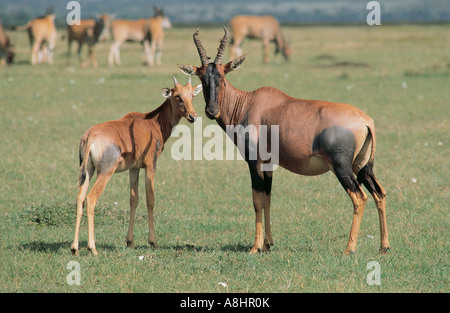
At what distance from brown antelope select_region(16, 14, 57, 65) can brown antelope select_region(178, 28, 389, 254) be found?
2375cm

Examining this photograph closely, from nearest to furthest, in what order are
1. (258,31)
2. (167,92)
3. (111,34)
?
(167,92), (111,34), (258,31)

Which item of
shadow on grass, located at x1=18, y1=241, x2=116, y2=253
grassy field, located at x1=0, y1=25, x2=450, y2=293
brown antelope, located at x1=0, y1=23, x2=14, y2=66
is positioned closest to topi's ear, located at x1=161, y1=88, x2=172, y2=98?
grassy field, located at x1=0, y1=25, x2=450, y2=293

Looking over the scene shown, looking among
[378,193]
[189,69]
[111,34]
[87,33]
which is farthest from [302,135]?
[111,34]

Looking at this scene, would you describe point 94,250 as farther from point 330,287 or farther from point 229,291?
point 330,287

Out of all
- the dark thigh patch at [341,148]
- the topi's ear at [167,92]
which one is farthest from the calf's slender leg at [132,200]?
the dark thigh patch at [341,148]

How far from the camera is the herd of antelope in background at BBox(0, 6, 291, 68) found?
1236 inches

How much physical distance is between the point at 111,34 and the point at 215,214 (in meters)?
24.2

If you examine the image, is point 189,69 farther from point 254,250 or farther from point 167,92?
point 254,250

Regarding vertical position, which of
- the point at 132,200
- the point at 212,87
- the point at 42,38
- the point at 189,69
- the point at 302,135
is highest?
the point at 189,69

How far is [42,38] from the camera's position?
105 feet

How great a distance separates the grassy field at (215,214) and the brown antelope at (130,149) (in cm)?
58

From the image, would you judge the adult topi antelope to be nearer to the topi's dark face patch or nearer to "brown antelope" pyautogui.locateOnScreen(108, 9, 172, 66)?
"brown antelope" pyautogui.locateOnScreen(108, 9, 172, 66)

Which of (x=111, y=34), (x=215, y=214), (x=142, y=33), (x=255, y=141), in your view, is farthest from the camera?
(x=111, y=34)
